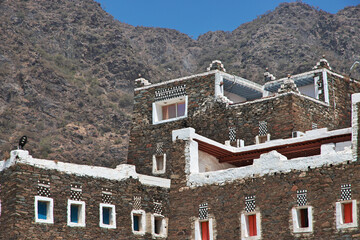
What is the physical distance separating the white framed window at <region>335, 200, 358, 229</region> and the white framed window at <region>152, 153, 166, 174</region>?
35.3ft

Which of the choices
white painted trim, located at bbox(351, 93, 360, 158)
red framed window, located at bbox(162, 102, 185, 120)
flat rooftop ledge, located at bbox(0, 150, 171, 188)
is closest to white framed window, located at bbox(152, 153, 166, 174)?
flat rooftop ledge, located at bbox(0, 150, 171, 188)

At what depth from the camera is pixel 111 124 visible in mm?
73438

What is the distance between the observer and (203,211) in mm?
33031

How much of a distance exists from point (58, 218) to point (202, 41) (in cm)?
7168

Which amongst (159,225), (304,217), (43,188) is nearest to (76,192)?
(43,188)

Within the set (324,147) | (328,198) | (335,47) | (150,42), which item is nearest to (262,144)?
(324,147)

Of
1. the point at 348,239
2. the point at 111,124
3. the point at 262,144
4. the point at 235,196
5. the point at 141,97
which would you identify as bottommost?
the point at 348,239

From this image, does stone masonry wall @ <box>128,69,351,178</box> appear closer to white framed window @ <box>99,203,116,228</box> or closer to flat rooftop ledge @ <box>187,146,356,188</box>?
flat rooftop ledge @ <box>187,146,356,188</box>

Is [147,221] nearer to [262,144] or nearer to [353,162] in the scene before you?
[262,144]

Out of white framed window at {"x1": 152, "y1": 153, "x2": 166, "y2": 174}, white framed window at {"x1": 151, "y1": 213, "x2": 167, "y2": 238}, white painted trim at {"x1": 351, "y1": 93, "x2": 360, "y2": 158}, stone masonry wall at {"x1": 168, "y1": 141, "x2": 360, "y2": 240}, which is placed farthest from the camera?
white framed window at {"x1": 152, "y1": 153, "x2": 166, "y2": 174}

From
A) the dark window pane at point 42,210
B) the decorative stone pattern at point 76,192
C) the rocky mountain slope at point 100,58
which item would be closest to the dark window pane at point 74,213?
the decorative stone pattern at point 76,192

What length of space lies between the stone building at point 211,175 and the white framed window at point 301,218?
4 centimetres

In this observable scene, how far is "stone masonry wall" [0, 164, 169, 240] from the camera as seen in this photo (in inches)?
1170

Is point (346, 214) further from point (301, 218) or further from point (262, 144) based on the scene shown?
point (262, 144)
